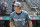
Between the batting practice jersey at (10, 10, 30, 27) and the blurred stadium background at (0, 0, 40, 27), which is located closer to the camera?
the batting practice jersey at (10, 10, 30, 27)

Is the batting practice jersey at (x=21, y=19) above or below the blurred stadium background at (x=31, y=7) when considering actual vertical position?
above

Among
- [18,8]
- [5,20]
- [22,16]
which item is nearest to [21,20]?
[22,16]

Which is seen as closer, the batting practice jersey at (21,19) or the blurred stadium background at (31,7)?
the batting practice jersey at (21,19)

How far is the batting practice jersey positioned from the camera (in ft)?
9.61

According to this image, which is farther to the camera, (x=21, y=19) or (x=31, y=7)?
(x=31, y=7)

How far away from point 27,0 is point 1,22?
3.67 m

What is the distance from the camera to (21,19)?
294 cm

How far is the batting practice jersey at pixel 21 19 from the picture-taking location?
2928 mm

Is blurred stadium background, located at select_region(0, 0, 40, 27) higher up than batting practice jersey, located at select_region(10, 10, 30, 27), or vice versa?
batting practice jersey, located at select_region(10, 10, 30, 27)

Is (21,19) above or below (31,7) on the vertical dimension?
above

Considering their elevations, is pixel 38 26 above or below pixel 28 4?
below

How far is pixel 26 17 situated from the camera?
9.65ft

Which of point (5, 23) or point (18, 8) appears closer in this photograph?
point (18, 8)

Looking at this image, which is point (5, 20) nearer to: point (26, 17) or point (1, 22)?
point (1, 22)
